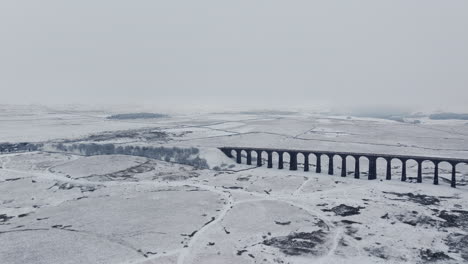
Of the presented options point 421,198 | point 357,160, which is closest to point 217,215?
point 421,198

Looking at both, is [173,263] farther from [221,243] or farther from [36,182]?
[36,182]

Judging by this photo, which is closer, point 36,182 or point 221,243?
point 221,243

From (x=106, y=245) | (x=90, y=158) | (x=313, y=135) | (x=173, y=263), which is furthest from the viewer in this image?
(x=313, y=135)

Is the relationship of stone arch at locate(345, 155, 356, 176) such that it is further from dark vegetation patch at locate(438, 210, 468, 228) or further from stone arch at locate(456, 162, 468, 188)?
dark vegetation patch at locate(438, 210, 468, 228)

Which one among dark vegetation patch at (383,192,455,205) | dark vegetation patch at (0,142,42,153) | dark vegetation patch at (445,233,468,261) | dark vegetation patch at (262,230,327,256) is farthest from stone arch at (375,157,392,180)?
dark vegetation patch at (0,142,42,153)

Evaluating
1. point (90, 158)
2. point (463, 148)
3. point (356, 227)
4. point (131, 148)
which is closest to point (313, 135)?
point (463, 148)

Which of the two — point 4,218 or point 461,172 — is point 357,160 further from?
point 4,218

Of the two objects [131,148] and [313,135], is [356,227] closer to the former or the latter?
[131,148]

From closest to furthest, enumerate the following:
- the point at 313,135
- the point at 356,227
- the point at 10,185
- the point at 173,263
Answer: the point at 173,263 < the point at 356,227 < the point at 10,185 < the point at 313,135
